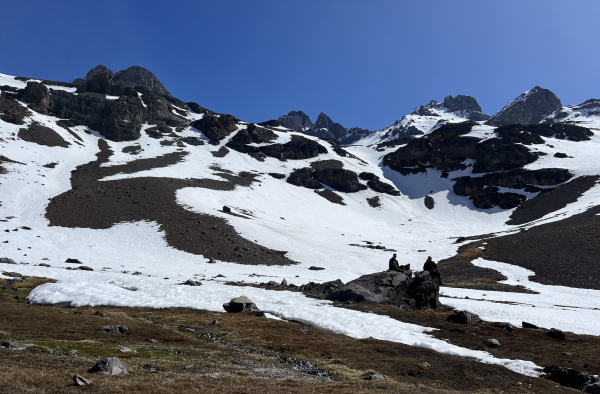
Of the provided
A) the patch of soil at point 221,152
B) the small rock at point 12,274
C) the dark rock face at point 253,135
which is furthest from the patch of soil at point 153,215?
the dark rock face at point 253,135

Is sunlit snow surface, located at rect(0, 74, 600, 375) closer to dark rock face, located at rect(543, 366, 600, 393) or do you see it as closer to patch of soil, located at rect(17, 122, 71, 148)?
dark rock face, located at rect(543, 366, 600, 393)

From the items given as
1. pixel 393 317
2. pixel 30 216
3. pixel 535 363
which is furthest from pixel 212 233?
pixel 535 363

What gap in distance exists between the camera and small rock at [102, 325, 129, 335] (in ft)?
60.5

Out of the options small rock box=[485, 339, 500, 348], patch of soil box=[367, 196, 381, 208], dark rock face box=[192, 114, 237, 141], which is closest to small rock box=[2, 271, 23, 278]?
small rock box=[485, 339, 500, 348]

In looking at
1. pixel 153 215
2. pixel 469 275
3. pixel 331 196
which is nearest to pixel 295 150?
pixel 331 196

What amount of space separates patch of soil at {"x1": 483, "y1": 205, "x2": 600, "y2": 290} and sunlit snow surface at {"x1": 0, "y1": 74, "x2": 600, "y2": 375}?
3.82 meters

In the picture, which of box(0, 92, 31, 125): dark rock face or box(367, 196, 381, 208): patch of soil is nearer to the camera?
box(0, 92, 31, 125): dark rock face

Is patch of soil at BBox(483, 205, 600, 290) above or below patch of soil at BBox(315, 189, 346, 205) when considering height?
below

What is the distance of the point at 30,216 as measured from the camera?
65625 millimetres

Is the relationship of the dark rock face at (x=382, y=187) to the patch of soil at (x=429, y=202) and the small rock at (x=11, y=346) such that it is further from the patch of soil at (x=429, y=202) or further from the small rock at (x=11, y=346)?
the small rock at (x=11, y=346)

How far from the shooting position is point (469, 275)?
183ft

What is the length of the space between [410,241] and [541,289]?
46.9 meters

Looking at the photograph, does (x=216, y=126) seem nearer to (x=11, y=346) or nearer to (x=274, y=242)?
(x=274, y=242)

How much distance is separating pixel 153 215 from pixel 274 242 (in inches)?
1010
